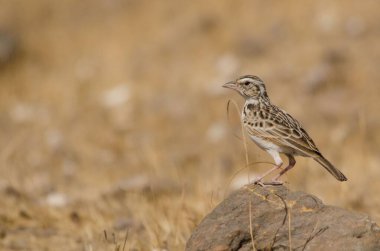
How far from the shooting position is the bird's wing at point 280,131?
6836 millimetres

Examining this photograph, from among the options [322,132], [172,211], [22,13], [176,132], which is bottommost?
[172,211]

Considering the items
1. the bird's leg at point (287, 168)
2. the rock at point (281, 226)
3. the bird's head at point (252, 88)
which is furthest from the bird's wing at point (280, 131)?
the rock at point (281, 226)

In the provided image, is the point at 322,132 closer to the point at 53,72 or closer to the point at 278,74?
the point at 278,74

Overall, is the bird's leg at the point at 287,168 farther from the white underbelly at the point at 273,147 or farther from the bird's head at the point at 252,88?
the bird's head at the point at 252,88

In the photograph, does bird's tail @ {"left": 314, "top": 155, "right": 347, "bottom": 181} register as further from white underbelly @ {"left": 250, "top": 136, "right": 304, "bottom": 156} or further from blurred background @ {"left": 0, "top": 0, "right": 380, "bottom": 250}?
blurred background @ {"left": 0, "top": 0, "right": 380, "bottom": 250}

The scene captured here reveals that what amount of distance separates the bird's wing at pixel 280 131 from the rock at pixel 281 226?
55cm

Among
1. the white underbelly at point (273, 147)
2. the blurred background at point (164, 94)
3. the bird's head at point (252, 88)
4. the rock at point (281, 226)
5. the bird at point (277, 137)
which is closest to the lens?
the rock at point (281, 226)

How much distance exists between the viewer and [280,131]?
689 centimetres

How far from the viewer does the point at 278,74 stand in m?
16.8

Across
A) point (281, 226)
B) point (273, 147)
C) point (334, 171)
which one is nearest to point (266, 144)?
point (273, 147)

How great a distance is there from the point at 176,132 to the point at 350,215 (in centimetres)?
1044

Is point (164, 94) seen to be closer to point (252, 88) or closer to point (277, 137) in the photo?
point (252, 88)

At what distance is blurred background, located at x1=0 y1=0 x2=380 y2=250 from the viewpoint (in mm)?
11656

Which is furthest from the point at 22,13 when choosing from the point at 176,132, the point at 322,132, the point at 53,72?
the point at 322,132
